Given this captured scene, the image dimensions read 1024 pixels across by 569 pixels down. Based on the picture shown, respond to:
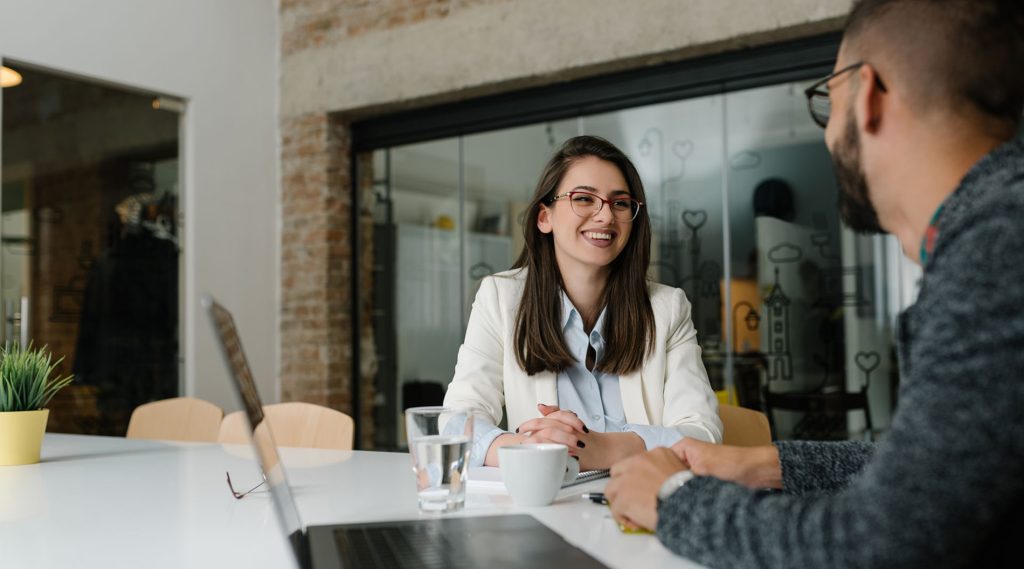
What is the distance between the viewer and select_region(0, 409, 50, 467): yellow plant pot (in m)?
1.89

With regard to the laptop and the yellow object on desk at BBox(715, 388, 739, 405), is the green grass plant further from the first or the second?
the yellow object on desk at BBox(715, 388, 739, 405)

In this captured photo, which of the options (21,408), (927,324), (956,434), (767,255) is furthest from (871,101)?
(767,255)

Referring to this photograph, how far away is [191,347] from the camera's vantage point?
430 centimetres

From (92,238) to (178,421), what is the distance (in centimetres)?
165

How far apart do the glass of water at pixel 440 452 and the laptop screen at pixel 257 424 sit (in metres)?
0.21

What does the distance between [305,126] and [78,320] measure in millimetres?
1581

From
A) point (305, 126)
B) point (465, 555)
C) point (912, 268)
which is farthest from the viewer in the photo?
point (305, 126)

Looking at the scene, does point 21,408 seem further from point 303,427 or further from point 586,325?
point 586,325

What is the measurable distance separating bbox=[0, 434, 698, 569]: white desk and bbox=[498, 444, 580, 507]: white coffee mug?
24 mm

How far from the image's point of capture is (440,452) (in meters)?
1.18

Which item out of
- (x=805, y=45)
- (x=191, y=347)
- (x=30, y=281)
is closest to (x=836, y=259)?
(x=805, y=45)

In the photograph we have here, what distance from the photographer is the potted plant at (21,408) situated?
1896mm

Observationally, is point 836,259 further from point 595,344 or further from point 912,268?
point 595,344

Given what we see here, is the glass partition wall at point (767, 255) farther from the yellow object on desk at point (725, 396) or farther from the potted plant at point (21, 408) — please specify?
the potted plant at point (21, 408)
